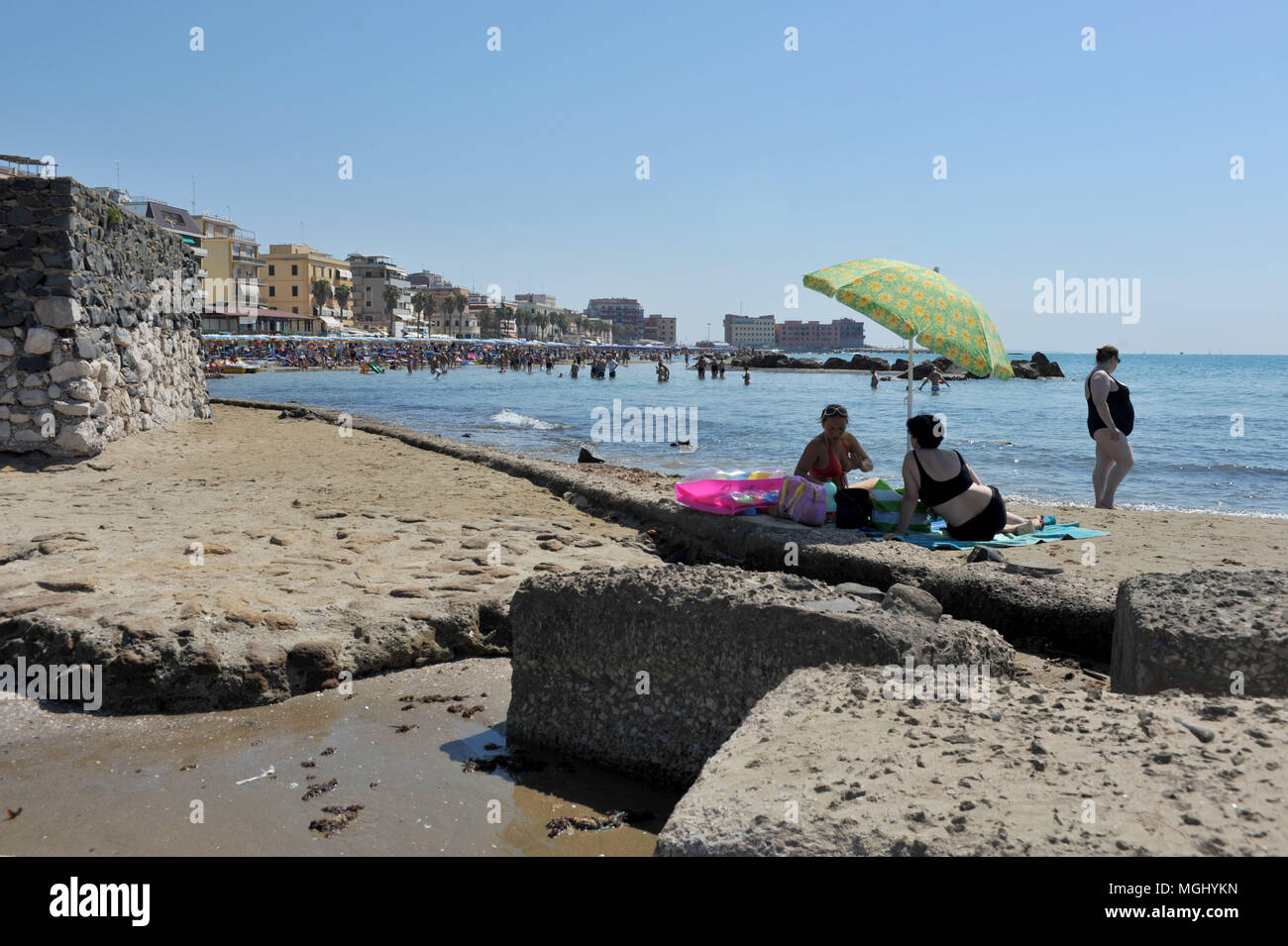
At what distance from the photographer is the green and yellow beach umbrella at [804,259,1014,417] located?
257 inches

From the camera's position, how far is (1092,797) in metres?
1.83

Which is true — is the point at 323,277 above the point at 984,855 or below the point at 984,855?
above

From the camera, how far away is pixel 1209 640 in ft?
9.21

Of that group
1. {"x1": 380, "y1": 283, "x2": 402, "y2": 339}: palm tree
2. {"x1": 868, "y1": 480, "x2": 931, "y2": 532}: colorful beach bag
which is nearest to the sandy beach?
{"x1": 868, "y1": 480, "x2": 931, "y2": 532}: colorful beach bag

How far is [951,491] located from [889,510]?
52 centimetres

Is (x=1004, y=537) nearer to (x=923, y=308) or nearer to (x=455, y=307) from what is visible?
(x=923, y=308)

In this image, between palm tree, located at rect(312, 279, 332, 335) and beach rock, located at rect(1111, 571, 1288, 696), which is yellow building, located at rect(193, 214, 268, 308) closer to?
palm tree, located at rect(312, 279, 332, 335)

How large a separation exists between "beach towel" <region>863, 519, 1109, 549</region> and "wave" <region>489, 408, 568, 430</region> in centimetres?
1637

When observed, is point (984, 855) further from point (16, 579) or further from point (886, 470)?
point (886, 470)

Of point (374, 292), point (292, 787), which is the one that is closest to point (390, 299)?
point (374, 292)

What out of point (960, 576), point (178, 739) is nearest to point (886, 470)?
point (960, 576)

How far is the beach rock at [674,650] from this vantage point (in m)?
2.76

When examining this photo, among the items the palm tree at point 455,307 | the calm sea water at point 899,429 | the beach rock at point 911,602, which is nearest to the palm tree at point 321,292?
the palm tree at point 455,307

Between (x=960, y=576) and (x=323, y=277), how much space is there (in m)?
85.6
